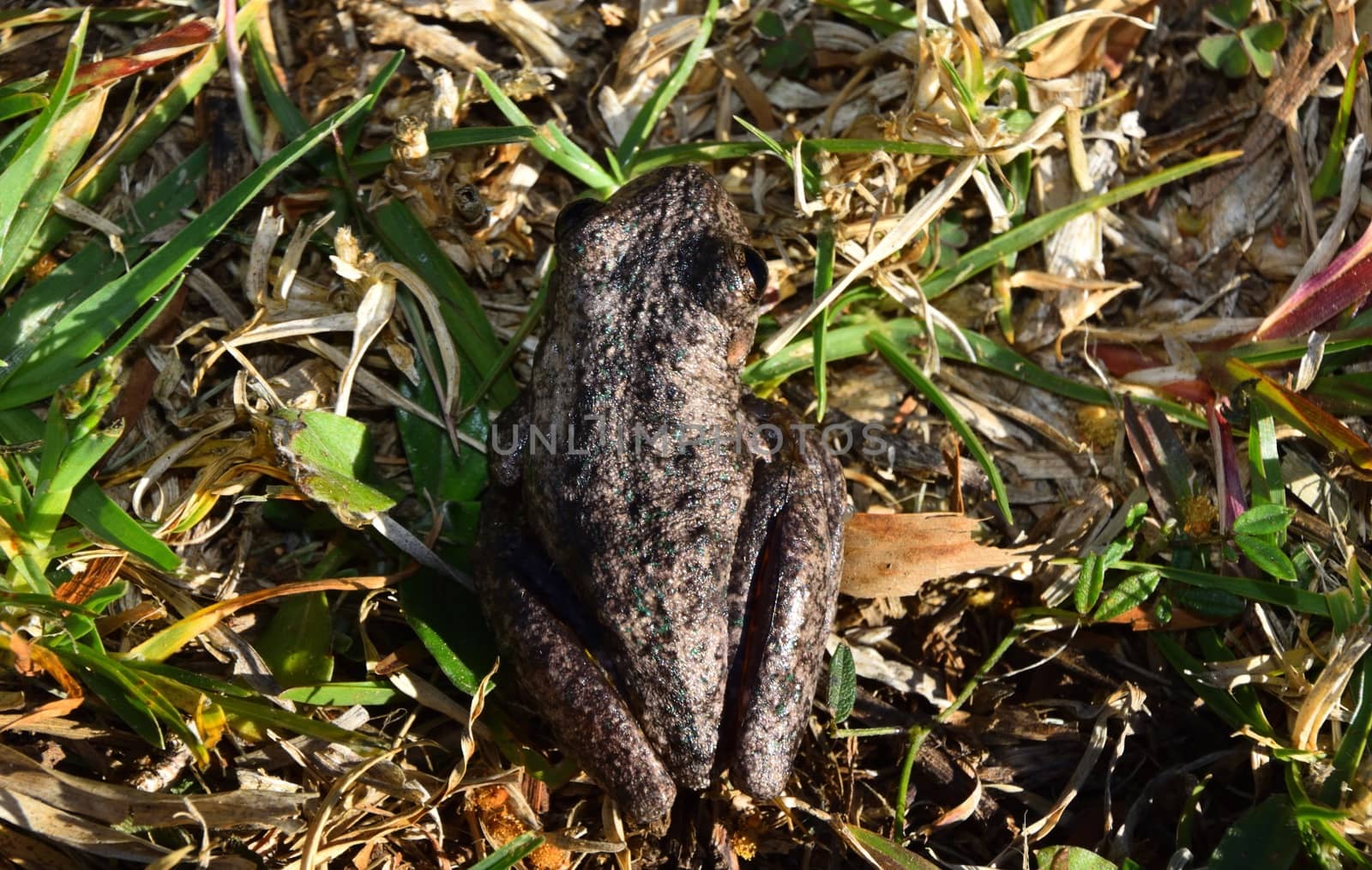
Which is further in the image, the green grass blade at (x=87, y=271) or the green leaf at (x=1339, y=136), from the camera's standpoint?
the green leaf at (x=1339, y=136)

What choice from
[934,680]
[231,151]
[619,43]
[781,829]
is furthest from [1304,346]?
[231,151]

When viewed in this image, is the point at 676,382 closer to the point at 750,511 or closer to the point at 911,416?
the point at 750,511

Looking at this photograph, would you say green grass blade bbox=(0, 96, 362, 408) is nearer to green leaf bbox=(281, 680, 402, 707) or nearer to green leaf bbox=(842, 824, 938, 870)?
green leaf bbox=(281, 680, 402, 707)

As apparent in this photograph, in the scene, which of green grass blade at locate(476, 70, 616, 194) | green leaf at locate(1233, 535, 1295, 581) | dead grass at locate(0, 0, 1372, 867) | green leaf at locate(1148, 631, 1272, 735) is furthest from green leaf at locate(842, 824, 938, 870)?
green grass blade at locate(476, 70, 616, 194)

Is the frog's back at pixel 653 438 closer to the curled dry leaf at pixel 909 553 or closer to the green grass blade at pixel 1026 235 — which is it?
the curled dry leaf at pixel 909 553

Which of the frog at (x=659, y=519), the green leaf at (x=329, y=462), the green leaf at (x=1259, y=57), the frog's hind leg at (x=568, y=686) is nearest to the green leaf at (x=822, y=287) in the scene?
the frog at (x=659, y=519)
